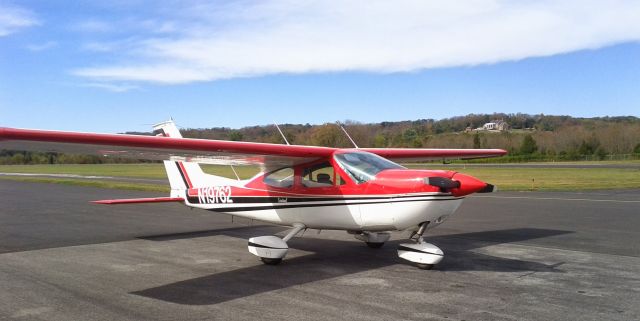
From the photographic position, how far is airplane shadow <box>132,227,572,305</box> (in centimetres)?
632

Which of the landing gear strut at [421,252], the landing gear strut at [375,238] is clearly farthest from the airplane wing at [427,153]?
the landing gear strut at [421,252]

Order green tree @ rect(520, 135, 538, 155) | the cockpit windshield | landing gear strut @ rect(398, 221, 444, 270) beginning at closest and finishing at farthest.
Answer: landing gear strut @ rect(398, 221, 444, 270) → the cockpit windshield → green tree @ rect(520, 135, 538, 155)

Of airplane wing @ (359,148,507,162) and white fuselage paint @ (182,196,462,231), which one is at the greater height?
airplane wing @ (359,148,507,162)

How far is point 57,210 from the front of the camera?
17031 millimetres

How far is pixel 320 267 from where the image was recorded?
789cm

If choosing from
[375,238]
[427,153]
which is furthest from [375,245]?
[427,153]

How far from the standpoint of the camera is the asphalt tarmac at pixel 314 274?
5.50 meters

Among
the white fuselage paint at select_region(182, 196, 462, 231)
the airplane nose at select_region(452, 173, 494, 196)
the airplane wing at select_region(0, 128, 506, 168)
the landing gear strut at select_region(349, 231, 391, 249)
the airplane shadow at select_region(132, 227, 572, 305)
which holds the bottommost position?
the airplane shadow at select_region(132, 227, 572, 305)

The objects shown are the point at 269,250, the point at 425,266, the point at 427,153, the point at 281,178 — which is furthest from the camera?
the point at 427,153

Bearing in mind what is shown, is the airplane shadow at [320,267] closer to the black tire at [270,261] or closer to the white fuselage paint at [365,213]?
the black tire at [270,261]

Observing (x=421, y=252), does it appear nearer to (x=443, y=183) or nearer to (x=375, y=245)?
(x=443, y=183)

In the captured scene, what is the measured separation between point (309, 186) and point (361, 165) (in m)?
1.03

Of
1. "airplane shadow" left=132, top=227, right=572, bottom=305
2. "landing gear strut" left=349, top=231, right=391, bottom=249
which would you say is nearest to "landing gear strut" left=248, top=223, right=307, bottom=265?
"airplane shadow" left=132, top=227, right=572, bottom=305

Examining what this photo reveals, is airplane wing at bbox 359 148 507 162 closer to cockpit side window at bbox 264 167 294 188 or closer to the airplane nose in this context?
cockpit side window at bbox 264 167 294 188
